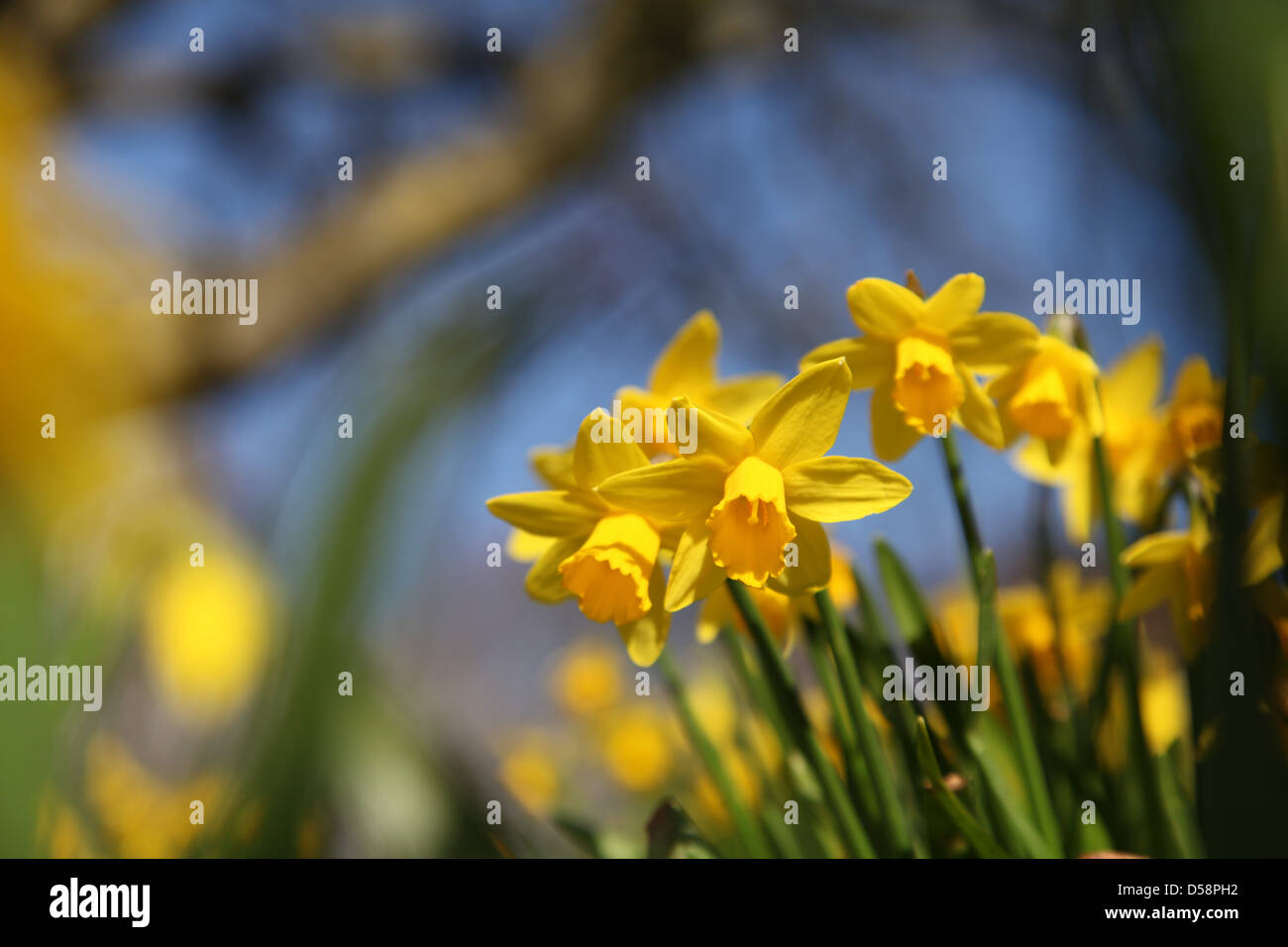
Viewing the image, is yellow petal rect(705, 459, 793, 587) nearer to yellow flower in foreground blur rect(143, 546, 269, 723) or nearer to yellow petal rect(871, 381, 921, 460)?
yellow petal rect(871, 381, 921, 460)

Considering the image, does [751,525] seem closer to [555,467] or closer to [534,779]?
[555,467]

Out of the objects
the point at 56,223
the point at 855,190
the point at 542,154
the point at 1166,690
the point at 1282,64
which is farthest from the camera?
the point at 855,190

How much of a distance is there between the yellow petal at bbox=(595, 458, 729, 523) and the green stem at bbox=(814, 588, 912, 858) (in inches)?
2.0

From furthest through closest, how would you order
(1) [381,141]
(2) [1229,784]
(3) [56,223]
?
1. (1) [381,141]
2. (3) [56,223]
3. (2) [1229,784]

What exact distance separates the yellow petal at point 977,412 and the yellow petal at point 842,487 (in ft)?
0.22

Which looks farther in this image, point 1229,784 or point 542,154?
point 542,154

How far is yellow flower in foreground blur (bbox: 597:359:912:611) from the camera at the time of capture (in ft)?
0.90

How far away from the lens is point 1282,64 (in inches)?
5.5

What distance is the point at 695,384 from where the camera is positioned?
0.36m

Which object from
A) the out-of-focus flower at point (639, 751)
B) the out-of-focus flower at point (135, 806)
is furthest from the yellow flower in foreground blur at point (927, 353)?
the out-of-focus flower at point (639, 751)

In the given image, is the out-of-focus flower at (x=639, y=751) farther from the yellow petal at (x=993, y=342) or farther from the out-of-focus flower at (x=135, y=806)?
the yellow petal at (x=993, y=342)

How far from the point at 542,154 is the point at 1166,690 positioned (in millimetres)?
1867
